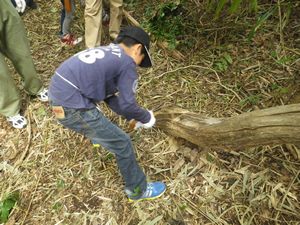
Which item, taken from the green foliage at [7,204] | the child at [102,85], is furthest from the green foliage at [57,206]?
the child at [102,85]

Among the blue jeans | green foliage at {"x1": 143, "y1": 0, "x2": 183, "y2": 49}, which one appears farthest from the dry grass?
the blue jeans

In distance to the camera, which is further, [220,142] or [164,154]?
[164,154]

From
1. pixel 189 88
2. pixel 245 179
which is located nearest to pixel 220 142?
pixel 245 179

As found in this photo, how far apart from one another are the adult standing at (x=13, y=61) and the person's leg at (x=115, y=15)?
→ 1.12 m

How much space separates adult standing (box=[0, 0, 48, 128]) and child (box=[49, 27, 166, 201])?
106 centimetres

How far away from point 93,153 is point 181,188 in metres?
0.89

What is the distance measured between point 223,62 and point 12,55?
2287 millimetres

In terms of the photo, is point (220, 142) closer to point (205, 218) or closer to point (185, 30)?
point (205, 218)

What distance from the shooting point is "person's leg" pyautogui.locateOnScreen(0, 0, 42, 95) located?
297 cm

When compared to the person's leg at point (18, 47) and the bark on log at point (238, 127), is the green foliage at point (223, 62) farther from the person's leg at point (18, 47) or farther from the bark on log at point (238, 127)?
the person's leg at point (18, 47)

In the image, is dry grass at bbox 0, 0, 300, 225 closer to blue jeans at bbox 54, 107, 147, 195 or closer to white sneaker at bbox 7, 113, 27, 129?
white sneaker at bbox 7, 113, 27, 129

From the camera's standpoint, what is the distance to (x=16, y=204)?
2.69 metres

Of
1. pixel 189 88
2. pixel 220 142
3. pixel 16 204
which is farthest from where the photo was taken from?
pixel 189 88

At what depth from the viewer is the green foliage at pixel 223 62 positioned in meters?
3.69
